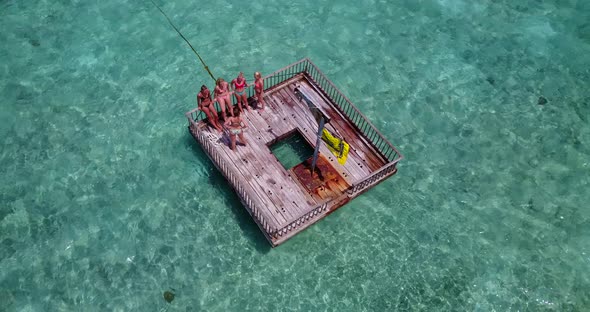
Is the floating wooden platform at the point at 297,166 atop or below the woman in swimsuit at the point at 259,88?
below

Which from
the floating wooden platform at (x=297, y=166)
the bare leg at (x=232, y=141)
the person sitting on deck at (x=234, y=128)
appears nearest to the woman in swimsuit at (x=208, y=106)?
the floating wooden platform at (x=297, y=166)

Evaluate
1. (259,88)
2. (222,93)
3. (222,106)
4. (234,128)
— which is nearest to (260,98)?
(259,88)

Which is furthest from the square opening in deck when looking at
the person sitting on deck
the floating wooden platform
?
the person sitting on deck

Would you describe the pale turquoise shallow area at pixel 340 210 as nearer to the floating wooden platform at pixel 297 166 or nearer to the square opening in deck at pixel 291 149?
the floating wooden platform at pixel 297 166

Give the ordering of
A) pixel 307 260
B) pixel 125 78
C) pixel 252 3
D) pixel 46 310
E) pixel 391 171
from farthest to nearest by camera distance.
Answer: pixel 252 3, pixel 125 78, pixel 391 171, pixel 307 260, pixel 46 310

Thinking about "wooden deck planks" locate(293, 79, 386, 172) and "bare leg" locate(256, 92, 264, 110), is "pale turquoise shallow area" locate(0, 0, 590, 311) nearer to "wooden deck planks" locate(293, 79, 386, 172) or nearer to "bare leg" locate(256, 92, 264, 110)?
"wooden deck planks" locate(293, 79, 386, 172)

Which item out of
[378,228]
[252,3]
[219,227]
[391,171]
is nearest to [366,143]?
[391,171]

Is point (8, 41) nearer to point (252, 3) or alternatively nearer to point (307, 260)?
point (252, 3)
